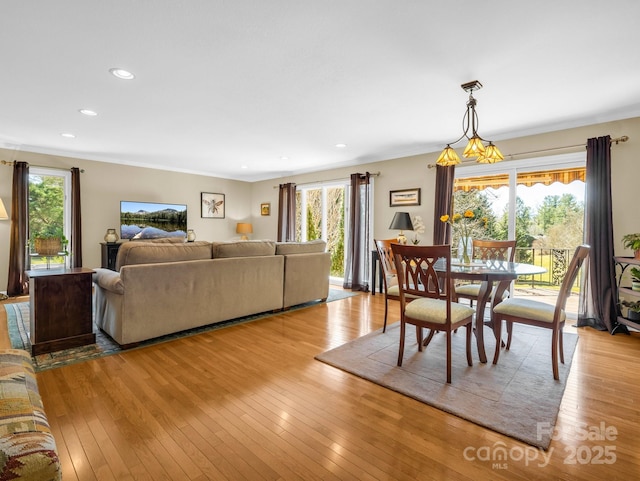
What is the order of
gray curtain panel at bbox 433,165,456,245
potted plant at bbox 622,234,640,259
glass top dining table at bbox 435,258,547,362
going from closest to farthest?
glass top dining table at bbox 435,258,547,362 → potted plant at bbox 622,234,640,259 → gray curtain panel at bbox 433,165,456,245

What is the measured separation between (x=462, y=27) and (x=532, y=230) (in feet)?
10.6

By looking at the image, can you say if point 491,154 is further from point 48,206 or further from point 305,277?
point 48,206

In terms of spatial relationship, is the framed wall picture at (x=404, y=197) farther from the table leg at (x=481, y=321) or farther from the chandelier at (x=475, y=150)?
the table leg at (x=481, y=321)

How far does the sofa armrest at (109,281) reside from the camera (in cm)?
290

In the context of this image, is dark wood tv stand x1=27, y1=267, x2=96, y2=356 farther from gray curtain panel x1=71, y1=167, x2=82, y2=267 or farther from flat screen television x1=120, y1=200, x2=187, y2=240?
flat screen television x1=120, y1=200, x2=187, y2=240

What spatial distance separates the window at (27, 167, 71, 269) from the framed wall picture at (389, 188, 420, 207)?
5361 mm

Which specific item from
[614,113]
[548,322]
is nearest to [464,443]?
[548,322]

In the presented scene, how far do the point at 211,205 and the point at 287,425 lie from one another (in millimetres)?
6521

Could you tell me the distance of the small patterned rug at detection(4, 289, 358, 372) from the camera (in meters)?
2.71

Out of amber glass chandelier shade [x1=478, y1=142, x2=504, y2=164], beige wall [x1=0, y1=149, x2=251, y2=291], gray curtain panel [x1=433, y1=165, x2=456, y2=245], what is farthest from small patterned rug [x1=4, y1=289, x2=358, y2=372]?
amber glass chandelier shade [x1=478, y1=142, x2=504, y2=164]

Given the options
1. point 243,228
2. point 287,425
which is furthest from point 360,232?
point 287,425

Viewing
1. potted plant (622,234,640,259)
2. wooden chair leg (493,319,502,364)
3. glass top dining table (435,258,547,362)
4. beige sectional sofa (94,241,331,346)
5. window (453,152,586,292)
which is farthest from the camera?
window (453,152,586,292)

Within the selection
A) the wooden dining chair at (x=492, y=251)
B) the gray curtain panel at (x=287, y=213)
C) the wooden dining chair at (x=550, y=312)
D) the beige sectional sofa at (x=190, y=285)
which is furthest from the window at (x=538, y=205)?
the gray curtain panel at (x=287, y=213)

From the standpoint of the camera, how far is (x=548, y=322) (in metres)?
2.51
